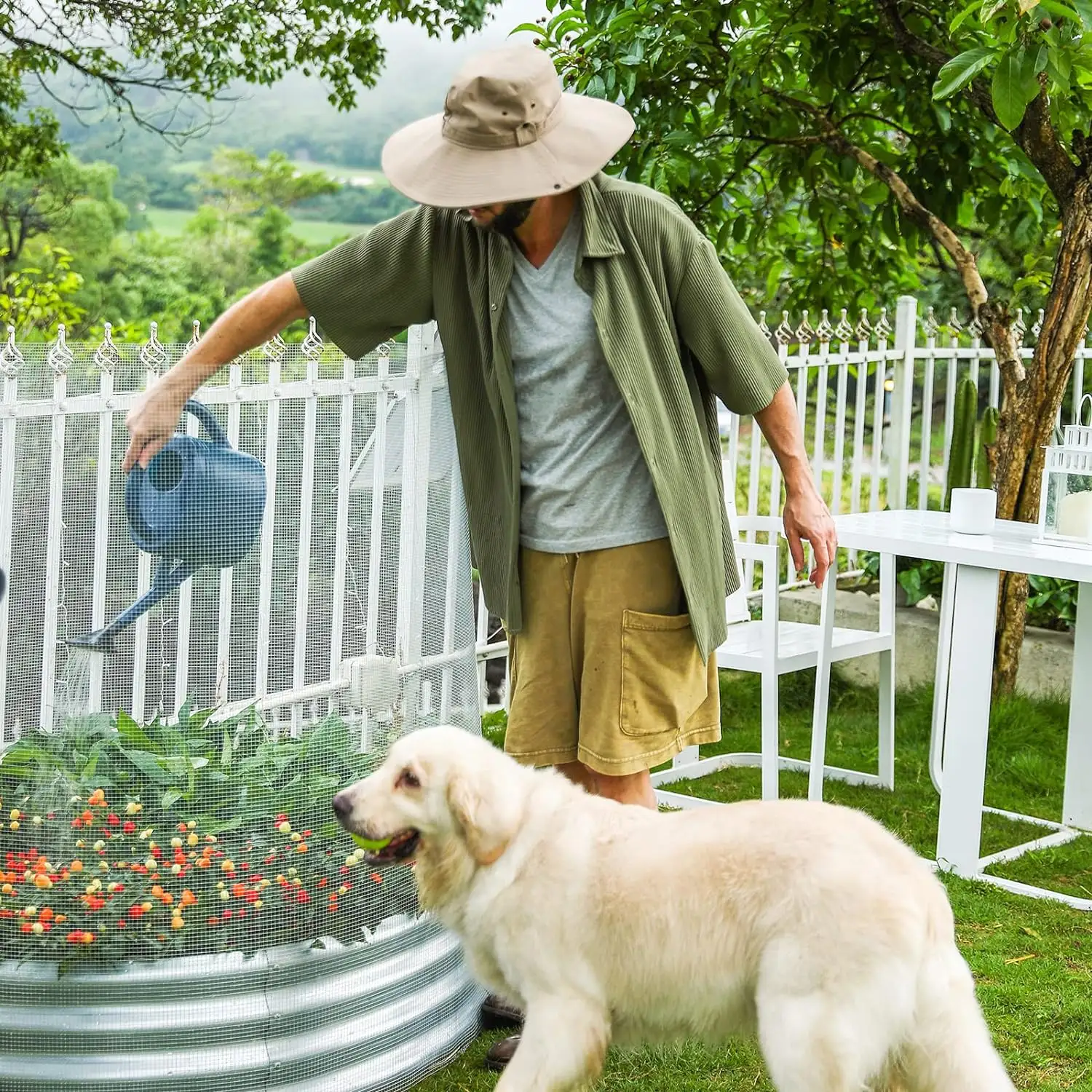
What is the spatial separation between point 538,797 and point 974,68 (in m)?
2.58

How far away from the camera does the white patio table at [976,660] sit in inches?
158

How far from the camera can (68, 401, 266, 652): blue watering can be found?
251 cm

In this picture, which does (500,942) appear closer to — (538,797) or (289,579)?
(538,797)

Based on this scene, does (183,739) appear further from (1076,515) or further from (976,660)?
(1076,515)

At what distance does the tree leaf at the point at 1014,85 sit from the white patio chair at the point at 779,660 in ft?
4.56

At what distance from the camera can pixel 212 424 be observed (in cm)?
258

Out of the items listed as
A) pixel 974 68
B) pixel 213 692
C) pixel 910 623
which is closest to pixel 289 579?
pixel 213 692

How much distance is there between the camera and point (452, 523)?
3010mm

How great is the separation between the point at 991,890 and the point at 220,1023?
252 centimetres

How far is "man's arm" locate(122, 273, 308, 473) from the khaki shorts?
2.32ft

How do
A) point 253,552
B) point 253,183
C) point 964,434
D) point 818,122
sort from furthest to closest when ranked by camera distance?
1. point 253,183
2. point 964,434
3. point 818,122
4. point 253,552

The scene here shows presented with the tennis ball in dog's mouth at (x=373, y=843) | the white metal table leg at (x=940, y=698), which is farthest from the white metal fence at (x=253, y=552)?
the white metal table leg at (x=940, y=698)

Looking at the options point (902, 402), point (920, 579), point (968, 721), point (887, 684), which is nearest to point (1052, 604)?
point (920, 579)

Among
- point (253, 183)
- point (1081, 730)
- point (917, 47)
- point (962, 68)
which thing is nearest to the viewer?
point (962, 68)
